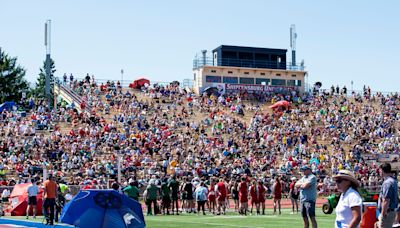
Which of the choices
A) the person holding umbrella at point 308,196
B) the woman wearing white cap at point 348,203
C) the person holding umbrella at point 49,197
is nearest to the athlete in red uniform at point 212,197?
the person holding umbrella at point 49,197

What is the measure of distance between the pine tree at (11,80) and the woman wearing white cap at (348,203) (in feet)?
219

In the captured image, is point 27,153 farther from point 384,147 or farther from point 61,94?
point 384,147

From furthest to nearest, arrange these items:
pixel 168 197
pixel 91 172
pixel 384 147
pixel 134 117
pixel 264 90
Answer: pixel 264 90
pixel 384 147
pixel 134 117
pixel 91 172
pixel 168 197

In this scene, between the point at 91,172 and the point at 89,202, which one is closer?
the point at 89,202

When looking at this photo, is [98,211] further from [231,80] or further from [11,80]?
[11,80]

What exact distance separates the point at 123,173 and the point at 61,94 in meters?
15.9

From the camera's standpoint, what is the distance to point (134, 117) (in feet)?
146

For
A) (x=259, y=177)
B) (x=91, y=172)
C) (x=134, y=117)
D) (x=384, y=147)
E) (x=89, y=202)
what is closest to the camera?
(x=89, y=202)

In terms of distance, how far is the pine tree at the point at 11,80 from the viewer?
2889 inches

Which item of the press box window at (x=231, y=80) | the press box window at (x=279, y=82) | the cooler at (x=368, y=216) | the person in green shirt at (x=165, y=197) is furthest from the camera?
the press box window at (x=279, y=82)

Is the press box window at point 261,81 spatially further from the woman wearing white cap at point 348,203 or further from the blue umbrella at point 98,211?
the woman wearing white cap at point 348,203

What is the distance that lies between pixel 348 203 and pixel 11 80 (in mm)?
70048

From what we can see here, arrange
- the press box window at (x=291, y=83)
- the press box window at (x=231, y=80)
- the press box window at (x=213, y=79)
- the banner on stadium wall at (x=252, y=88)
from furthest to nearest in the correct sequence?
the press box window at (x=291, y=83), the press box window at (x=231, y=80), the press box window at (x=213, y=79), the banner on stadium wall at (x=252, y=88)

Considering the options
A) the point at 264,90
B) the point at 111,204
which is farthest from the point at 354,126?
the point at 111,204
